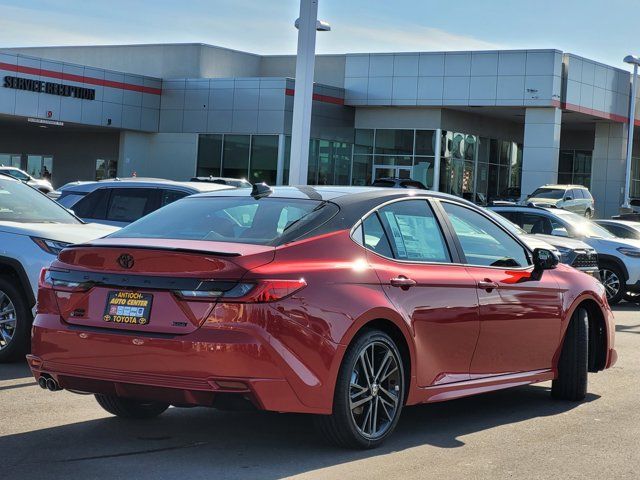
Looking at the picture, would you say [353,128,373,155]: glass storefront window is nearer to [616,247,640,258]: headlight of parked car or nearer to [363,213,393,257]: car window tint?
[616,247,640,258]: headlight of parked car

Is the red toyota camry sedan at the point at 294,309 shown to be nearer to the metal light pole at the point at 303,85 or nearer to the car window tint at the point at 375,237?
the car window tint at the point at 375,237

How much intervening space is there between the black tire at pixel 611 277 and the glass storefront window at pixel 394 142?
3345cm

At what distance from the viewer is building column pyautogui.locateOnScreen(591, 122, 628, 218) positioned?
54.3m

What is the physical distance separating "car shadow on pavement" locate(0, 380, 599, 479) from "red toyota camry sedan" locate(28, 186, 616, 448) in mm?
227

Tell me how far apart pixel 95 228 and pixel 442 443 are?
4665 mm

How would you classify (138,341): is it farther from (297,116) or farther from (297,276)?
(297,116)

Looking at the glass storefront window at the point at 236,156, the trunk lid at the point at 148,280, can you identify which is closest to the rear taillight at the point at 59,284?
the trunk lid at the point at 148,280

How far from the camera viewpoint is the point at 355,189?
6918 millimetres

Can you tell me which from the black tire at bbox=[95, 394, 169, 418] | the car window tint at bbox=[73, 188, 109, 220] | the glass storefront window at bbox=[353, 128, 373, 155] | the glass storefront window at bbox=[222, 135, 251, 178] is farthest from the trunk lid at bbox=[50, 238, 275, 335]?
the glass storefront window at bbox=[353, 128, 373, 155]

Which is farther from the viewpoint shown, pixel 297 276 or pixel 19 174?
pixel 19 174

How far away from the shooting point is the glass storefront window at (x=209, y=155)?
50.3 metres

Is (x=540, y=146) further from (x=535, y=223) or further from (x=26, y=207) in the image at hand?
(x=26, y=207)

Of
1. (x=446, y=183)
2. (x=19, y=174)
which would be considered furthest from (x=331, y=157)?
(x=19, y=174)

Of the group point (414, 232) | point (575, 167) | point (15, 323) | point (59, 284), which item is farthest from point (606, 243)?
point (575, 167)
